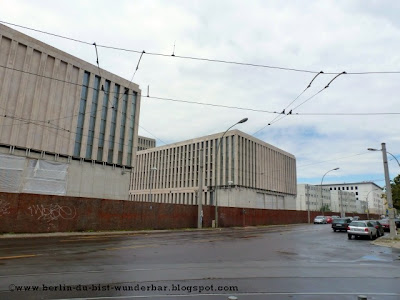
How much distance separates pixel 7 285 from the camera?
20.4 ft

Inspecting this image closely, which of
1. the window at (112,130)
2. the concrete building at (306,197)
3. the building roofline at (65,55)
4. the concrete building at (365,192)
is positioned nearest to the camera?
the building roofline at (65,55)

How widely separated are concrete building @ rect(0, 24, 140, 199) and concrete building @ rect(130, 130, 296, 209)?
70.3 feet

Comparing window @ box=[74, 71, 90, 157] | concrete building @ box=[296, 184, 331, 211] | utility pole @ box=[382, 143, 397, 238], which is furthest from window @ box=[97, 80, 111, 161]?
concrete building @ box=[296, 184, 331, 211]

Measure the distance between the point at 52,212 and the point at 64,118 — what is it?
515 inches

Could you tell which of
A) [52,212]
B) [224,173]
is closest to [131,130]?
[52,212]

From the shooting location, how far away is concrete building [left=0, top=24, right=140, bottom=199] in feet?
93.7

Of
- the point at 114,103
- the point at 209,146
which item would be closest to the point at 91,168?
the point at 114,103

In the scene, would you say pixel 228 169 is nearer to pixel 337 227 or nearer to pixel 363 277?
pixel 337 227

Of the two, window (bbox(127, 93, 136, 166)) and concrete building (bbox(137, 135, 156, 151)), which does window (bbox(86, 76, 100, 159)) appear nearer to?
window (bbox(127, 93, 136, 166))

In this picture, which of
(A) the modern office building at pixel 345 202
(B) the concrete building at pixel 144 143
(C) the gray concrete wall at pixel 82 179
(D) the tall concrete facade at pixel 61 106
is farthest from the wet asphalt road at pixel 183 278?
(A) the modern office building at pixel 345 202

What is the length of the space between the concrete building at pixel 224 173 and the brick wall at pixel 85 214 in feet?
80.1

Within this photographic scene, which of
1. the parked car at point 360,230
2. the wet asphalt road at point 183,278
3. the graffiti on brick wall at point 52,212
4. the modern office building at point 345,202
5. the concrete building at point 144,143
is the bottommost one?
the wet asphalt road at point 183,278

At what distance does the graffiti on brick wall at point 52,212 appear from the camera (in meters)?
21.5

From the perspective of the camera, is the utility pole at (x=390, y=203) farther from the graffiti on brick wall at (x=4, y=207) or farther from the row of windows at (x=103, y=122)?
the graffiti on brick wall at (x=4, y=207)
